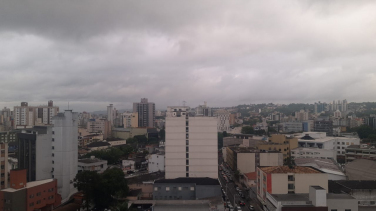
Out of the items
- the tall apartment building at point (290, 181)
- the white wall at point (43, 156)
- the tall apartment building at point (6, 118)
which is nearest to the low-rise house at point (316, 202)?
the tall apartment building at point (290, 181)

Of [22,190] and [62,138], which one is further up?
[62,138]

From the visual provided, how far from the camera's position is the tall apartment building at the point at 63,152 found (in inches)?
899

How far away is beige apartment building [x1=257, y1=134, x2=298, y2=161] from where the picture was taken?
111ft

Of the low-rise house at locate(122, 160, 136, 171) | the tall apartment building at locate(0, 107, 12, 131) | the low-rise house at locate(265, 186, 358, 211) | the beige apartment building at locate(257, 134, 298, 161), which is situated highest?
the tall apartment building at locate(0, 107, 12, 131)

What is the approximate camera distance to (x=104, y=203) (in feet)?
61.8

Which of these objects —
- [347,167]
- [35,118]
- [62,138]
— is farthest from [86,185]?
[35,118]

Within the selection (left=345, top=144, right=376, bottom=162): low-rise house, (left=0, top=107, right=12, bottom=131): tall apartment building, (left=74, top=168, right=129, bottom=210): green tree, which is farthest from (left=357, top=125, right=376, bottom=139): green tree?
(left=0, top=107, right=12, bottom=131): tall apartment building

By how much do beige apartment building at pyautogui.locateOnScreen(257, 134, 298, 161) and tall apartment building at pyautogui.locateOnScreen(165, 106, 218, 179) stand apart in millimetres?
12810

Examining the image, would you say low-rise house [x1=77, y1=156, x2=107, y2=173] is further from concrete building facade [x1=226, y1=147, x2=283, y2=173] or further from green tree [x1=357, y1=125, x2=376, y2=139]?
green tree [x1=357, y1=125, x2=376, y2=139]

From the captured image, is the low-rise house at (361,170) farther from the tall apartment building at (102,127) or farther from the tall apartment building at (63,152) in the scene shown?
the tall apartment building at (102,127)

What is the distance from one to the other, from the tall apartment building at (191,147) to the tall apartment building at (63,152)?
812 centimetres

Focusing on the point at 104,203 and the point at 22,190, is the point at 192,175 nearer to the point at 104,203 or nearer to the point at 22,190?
the point at 104,203

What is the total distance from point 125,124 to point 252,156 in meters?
58.9

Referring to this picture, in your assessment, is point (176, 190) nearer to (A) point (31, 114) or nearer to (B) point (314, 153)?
(B) point (314, 153)
